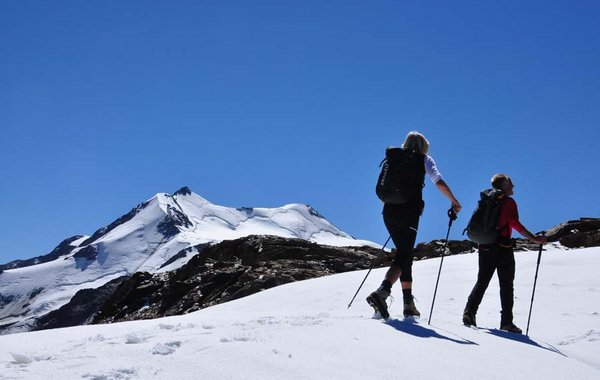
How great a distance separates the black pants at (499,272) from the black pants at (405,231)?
1409 millimetres

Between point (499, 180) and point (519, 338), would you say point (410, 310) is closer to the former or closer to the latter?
point (519, 338)

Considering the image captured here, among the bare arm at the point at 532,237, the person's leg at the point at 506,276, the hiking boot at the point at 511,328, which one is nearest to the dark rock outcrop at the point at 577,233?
the bare arm at the point at 532,237

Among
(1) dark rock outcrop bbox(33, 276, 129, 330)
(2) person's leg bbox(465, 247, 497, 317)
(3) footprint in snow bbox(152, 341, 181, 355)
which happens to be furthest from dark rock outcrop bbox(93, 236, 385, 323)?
(1) dark rock outcrop bbox(33, 276, 129, 330)

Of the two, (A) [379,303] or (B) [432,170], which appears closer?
(A) [379,303]

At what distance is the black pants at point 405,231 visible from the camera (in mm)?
7492

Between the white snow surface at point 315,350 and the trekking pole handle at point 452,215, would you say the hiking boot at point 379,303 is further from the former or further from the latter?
the trekking pole handle at point 452,215

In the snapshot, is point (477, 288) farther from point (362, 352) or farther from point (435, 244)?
point (435, 244)

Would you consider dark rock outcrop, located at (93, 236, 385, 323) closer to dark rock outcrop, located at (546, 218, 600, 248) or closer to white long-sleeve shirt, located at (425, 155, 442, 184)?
dark rock outcrop, located at (546, 218, 600, 248)

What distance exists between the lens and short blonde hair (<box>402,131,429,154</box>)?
7.58 meters

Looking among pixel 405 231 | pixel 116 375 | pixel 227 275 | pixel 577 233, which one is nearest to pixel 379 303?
pixel 405 231

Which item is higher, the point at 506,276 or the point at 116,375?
the point at 506,276

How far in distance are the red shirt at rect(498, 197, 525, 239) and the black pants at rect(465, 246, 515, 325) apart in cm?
35

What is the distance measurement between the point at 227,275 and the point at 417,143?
1690 cm

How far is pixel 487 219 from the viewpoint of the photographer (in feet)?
27.6
